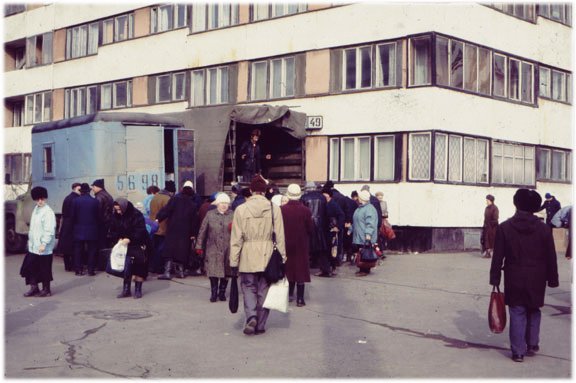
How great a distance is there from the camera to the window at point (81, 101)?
1377 inches

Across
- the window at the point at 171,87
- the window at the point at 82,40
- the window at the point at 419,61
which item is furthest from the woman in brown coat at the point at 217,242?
the window at the point at 82,40

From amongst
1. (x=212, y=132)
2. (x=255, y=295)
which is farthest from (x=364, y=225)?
(x=212, y=132)

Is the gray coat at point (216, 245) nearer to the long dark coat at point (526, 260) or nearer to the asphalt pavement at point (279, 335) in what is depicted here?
the asphalt pavement at point (279, 335)

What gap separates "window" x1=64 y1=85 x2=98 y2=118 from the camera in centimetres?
3497

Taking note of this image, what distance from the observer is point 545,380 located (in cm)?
734

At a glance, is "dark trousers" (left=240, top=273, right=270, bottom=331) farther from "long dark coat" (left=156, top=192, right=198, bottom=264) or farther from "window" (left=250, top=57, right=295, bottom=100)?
"window" (left=250, top=57, right=295, bottom=100)

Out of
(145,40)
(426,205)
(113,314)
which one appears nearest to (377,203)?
(426,205)

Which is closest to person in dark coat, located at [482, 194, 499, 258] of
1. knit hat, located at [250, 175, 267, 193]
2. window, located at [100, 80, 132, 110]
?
Result: knit hat, located at [250, 175, 267, 193]

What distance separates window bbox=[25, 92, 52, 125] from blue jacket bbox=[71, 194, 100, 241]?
22.3m

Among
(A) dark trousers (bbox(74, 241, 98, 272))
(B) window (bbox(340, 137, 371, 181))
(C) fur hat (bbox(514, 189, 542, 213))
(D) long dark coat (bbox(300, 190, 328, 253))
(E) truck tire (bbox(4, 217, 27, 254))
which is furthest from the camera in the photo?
(B) window (bbox(340, 137, 371, 181))

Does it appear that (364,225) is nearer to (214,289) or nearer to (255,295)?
(214,289)

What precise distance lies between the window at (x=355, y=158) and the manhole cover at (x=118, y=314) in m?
14.2

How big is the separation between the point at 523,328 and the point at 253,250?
309 centimetres

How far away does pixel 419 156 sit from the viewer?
2358 centimetres
